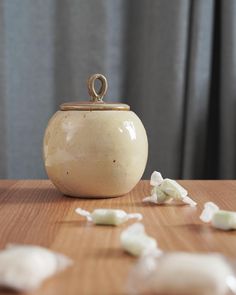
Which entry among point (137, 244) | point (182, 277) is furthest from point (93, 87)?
point (182, 277)

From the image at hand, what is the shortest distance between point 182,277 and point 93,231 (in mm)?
245

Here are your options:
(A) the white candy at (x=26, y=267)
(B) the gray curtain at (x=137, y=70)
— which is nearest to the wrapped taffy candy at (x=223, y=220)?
(A) the white candy at (x=26, y=267)

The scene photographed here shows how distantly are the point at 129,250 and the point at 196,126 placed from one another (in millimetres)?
1087

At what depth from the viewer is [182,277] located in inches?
16.0

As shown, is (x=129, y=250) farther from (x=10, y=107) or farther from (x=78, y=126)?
(x=10, y=107)

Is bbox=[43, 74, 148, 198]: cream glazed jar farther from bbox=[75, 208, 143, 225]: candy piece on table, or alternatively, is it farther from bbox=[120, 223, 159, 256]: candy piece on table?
bbox=[120, 223, 159, 256]: candy piece on table

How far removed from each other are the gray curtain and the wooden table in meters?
0.66

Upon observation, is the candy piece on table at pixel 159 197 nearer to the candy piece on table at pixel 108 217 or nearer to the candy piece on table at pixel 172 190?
the candy piece on table at pixel 172 190

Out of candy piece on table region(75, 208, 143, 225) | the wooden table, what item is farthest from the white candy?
candy piece on table region(75, 208, 143, 225)

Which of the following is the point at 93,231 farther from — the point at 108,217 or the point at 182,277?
the point at 182,277

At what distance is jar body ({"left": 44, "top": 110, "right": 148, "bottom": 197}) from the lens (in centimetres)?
81

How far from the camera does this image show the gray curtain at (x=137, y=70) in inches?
61.7

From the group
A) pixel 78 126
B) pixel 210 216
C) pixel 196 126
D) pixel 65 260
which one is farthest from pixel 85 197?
pixel 196 126

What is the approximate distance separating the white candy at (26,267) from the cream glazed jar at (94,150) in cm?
34
